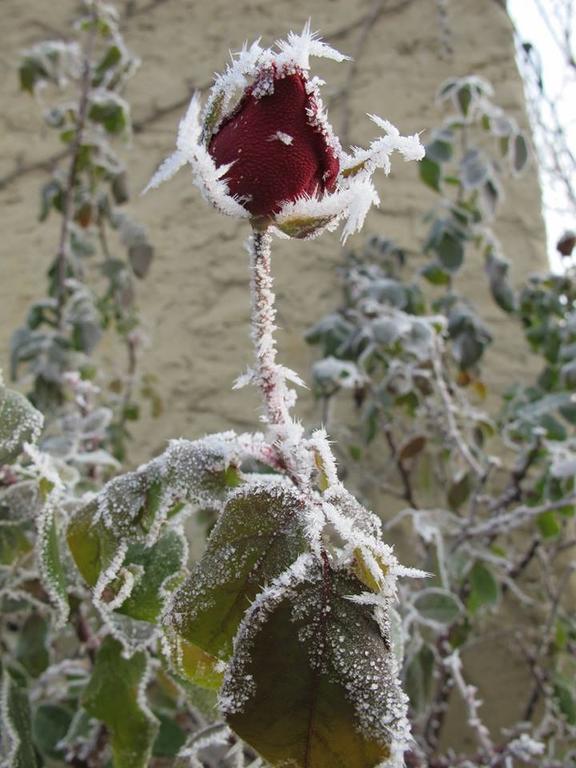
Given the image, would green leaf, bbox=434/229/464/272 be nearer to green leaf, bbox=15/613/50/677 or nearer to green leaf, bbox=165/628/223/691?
green leaf, bbox=15/613/50/677

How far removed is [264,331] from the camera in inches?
14.9

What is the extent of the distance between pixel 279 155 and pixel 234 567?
0.62ft

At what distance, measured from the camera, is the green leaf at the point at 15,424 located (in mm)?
448

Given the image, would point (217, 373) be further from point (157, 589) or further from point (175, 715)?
point (157, 589)

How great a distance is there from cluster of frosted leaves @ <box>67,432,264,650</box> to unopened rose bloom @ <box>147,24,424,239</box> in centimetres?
12

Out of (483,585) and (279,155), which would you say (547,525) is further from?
(279,155)

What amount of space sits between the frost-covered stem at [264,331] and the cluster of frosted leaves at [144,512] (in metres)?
0.03

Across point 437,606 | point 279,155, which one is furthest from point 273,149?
point 437,606

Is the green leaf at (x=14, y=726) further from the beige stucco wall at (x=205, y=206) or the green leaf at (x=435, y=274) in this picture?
the beige stucco wall at (x=205, y=206)

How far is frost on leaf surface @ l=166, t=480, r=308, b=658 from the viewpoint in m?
0.33

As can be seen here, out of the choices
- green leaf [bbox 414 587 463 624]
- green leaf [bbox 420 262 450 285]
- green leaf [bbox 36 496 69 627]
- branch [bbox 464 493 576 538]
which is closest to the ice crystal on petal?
green leaf [bbox 36 496 69 627]

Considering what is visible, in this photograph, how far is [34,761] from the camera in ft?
1.74

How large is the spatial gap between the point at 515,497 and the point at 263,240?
85 cm

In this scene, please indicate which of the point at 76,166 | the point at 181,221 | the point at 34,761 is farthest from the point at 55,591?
the point at 181,221
